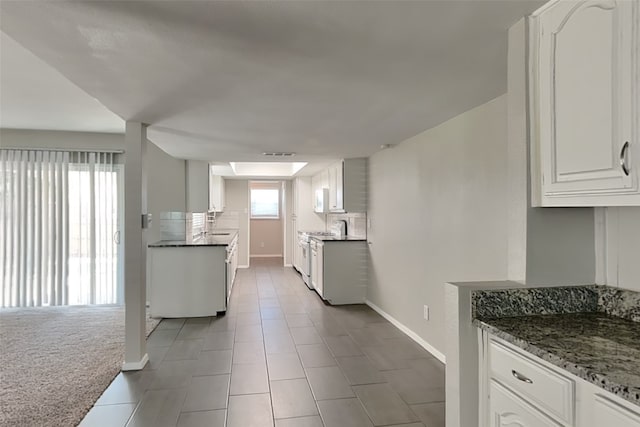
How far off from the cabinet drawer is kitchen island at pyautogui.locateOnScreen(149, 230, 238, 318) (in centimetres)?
393

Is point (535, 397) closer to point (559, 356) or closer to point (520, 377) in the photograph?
point (520, 377)

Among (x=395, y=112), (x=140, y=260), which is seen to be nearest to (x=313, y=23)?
(x=395, y=112)

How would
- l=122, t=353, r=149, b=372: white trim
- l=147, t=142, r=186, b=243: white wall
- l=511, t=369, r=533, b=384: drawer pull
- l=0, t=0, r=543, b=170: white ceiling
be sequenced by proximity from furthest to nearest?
l=147, t=142, r=186, b=243: white wall
l=122, t=353, r=149, b=372: white trim
l=0, t=0, r=543, b=170: white ceiling
l=511, t=369, r=533, b=384: drawer pull

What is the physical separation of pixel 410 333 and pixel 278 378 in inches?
64.2

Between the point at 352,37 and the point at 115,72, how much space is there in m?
1.32

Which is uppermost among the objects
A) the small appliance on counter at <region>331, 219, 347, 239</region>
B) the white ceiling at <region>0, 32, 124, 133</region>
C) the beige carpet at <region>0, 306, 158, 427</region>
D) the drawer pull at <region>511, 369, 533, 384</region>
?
the white ceiling at <region>0, 32, 124, 133</region>

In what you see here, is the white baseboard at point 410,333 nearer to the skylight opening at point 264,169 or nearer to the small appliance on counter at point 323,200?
the small appliance on counter at point 323,200

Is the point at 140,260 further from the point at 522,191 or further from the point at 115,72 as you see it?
the point at 522,191

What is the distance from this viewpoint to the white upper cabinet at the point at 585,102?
47.1 inches

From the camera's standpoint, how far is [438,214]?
340 cm

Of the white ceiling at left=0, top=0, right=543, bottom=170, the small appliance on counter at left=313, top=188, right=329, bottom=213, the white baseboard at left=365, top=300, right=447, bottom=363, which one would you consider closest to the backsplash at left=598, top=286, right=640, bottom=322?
the white ceiling at left=0, top=0, right=543, bottom=170

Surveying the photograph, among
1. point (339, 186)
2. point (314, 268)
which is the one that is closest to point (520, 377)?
point (339, 186)

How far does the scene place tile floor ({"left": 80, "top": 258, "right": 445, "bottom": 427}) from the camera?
7.91 ft

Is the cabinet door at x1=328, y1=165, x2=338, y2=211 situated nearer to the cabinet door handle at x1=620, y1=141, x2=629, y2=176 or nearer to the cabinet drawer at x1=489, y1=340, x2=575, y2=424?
the cabinet drawer at x1=489, y1=340, x2=575, y2=424
